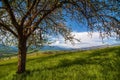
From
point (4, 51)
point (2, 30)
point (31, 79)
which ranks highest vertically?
point (2, 30)

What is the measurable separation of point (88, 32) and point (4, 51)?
10179mm

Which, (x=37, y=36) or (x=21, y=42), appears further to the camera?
(x=37, y=36)

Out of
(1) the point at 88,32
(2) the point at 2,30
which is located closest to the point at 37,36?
(2) the point at 2,30

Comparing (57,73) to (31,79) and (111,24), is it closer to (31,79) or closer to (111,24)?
(31,79)

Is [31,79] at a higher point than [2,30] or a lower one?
lower

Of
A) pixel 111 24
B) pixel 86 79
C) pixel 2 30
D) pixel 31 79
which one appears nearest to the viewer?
pixel 86 79

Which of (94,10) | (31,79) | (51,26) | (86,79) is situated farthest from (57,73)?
(51,26)

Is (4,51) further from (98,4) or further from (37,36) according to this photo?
(98,4)

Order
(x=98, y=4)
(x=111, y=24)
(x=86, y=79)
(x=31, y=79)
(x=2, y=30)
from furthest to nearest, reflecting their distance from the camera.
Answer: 1. (x=2, y=30)
2. (x=111, y=24)
3. (x=98, y=4)
4. (x=31, y=79)
5. (x=86, y=79)

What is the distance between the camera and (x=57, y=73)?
21.3m

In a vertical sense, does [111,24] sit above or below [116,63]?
above

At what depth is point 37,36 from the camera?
27219 mm

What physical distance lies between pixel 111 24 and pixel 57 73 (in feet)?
20.0

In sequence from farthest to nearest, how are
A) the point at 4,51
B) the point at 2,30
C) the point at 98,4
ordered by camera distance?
the point at 4,51 < the point at 2,30 < the point at 98,4
